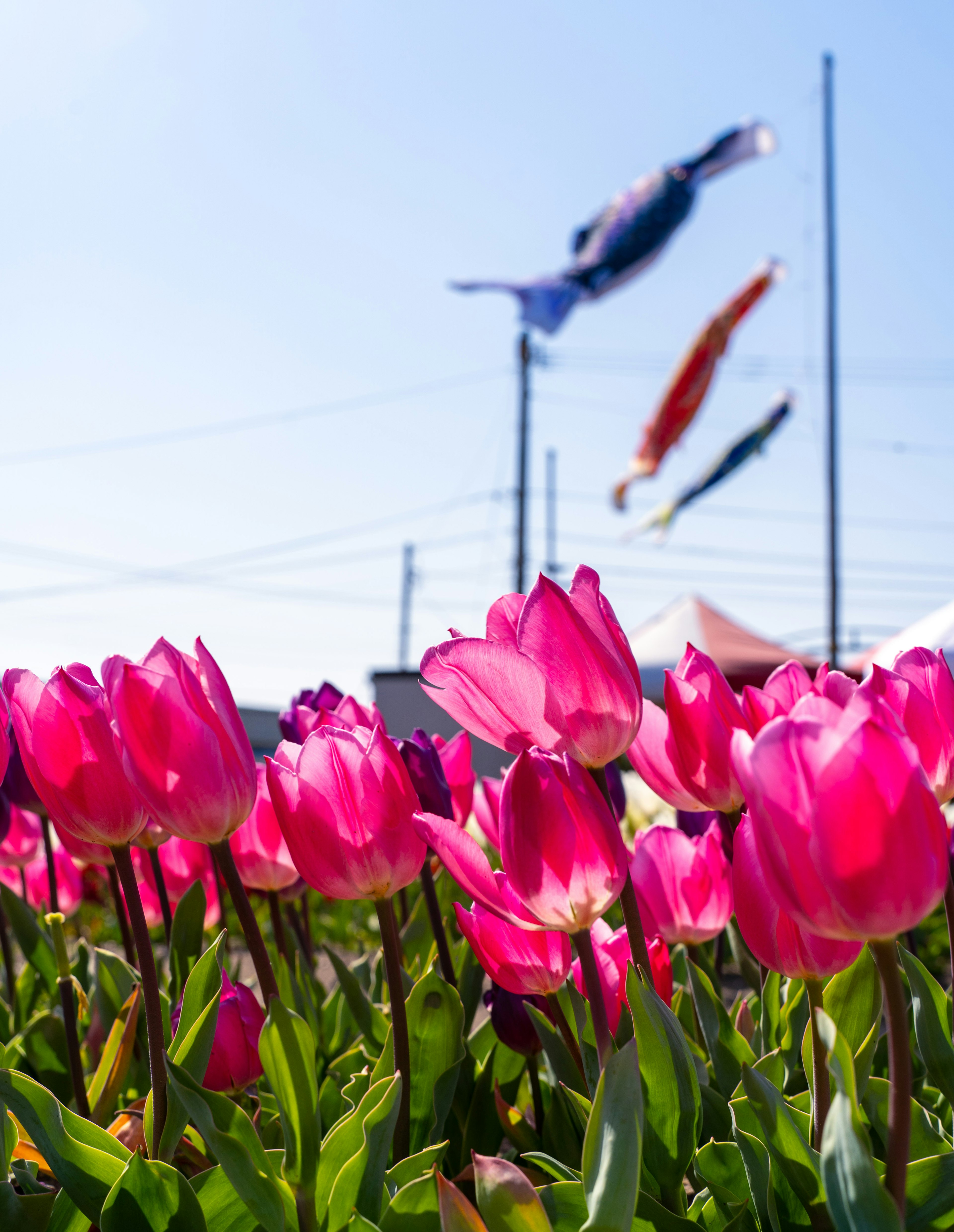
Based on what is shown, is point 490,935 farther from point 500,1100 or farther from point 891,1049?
point 891,1049

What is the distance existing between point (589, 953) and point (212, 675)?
35 centimetres

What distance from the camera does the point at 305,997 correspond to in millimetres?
1161

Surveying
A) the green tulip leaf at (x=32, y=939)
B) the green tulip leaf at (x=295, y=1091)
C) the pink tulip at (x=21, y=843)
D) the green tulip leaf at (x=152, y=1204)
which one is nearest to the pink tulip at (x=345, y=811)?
the green tulip leaf at (x=295, y=1091)

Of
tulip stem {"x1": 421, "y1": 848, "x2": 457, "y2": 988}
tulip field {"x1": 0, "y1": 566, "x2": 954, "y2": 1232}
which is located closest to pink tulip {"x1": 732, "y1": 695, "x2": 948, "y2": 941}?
tulip field {"x1": 0, "y1": 566, "x2": 954, "y2": 1232}

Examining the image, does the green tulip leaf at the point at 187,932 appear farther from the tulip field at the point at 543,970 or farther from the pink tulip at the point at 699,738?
the pink tulip at the point at 699,738

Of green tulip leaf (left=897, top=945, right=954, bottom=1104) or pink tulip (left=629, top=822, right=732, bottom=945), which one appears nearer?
green tulip leaf (left=897, top=945, right=954, bottom=1104)

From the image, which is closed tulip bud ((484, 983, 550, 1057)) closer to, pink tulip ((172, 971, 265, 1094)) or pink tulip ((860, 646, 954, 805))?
pink tulip ((172, 971, 265, 1094))

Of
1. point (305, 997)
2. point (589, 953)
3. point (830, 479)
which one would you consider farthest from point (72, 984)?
point (830, 479)

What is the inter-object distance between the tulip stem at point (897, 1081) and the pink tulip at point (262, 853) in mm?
757

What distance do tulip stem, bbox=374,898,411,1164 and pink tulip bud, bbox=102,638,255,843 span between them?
138 mm

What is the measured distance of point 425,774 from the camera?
940 mm

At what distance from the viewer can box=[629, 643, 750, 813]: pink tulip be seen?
0.78 m

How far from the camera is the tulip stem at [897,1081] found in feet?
1.49

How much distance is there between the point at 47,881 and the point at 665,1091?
1400 millimetres
